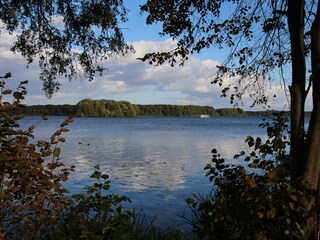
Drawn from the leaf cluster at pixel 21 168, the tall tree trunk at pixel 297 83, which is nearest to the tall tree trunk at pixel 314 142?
the tall tree trunk at pixel 297 83

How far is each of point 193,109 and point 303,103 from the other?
19424 cm

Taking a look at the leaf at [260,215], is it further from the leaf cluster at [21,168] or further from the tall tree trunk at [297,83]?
the leaf cluster at [21,168]

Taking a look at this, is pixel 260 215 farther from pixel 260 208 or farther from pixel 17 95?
pixel 17 95

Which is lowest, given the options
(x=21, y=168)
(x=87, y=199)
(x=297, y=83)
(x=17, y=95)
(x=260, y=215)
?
(x=87, y=199)

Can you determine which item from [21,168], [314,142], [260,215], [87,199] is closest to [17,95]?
[21,168]

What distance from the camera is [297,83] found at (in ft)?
20.2

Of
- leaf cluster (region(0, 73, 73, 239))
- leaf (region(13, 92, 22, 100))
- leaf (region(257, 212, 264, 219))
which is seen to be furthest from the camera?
leaf (region(257, 212, 264, 219))

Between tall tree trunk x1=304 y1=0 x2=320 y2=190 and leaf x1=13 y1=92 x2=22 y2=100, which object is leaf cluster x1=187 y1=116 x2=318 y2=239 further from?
leaf x1=13 y1=92 x2=22 y2=100

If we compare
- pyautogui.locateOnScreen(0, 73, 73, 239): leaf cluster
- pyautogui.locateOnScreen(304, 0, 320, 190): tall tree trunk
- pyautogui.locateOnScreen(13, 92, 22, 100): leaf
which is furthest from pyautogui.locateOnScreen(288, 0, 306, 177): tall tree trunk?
pyautogui.locateOnScreen(13, 92, 22, 100): leaf

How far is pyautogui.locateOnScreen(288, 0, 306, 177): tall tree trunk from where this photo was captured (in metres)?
6.01

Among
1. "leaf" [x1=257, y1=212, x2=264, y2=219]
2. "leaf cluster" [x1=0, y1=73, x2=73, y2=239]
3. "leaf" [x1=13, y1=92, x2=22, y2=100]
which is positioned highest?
"leaf" [x1=13, y1=92, x2=22, y2=100]

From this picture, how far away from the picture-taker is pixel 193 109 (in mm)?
199625

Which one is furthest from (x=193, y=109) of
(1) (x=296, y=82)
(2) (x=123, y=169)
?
(1) (x=296, y=82)

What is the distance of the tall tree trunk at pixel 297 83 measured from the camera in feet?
19.7
